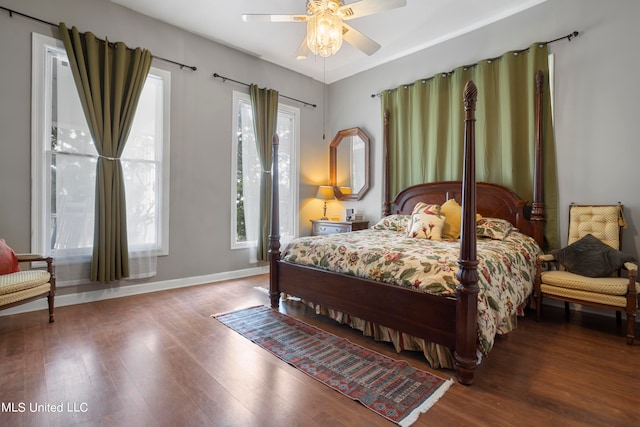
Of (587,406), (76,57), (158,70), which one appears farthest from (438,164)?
(76,57)

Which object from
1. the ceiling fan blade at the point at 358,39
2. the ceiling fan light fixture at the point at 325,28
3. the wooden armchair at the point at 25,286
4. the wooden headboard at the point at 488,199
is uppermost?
the ceiling fan blade at the point at 358,39

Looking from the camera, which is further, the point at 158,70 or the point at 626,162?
the point at 158,70

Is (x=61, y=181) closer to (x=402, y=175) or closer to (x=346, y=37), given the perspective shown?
(x=346, y=37)

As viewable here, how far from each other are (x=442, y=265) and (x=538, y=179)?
6.54 ft

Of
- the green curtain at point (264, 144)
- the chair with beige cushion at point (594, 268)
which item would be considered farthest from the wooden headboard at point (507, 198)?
the green curtain at point (264, 144)

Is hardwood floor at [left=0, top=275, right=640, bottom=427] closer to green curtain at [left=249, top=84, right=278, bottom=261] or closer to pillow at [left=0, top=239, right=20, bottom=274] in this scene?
pillow at [left=0, top=239, right=20, bottom=274]

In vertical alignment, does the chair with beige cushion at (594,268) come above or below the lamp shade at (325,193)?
below

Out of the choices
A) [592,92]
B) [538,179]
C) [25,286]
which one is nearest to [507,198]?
[538,179]

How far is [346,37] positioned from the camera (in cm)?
280

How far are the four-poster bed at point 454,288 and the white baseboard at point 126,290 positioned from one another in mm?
1428

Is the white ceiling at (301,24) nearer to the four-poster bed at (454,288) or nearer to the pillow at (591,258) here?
the four-poster bed at (454,288)

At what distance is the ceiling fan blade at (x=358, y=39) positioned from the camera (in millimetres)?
2717

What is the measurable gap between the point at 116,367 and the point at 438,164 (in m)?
3.89

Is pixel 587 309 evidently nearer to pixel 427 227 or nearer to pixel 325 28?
pixel 427 227
